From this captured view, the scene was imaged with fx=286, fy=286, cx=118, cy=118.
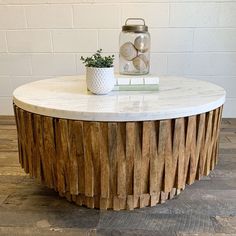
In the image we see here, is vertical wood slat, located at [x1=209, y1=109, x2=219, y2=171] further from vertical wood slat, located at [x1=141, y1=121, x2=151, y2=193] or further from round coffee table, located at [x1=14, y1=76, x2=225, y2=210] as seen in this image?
vertical wood slat, located at [x1=141, y1=121, x2=151, y2=193]

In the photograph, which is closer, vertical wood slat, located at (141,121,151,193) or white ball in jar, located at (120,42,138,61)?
vertical wood slat, located at (141,121,151,193)

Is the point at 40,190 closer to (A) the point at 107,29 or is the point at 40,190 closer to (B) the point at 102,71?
(B) the point at 102,71

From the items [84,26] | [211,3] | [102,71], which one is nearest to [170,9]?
[211,3]

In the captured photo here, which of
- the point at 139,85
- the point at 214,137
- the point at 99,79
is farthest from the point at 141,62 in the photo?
the point at 214,137

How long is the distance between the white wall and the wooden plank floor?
1116 millimetres

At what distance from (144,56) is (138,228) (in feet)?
2.70

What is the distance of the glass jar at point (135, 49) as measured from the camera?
1425 mm

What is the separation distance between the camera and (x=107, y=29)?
88.2 inches

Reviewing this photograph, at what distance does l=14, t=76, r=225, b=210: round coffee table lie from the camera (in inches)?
37.9

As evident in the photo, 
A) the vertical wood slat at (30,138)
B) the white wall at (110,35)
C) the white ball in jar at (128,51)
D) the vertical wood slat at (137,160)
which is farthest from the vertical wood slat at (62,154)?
the white wall at (110,35)

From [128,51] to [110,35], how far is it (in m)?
0.89

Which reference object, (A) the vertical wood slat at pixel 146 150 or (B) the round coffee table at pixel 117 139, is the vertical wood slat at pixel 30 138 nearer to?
(B) the round coffee table at pixel 117 139

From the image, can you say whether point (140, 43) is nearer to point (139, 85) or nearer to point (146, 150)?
point (139, 85)

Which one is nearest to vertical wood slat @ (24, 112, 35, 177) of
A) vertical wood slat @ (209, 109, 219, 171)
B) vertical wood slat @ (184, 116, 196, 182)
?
vertical wood slat @ (184, 116, 196, 182)
